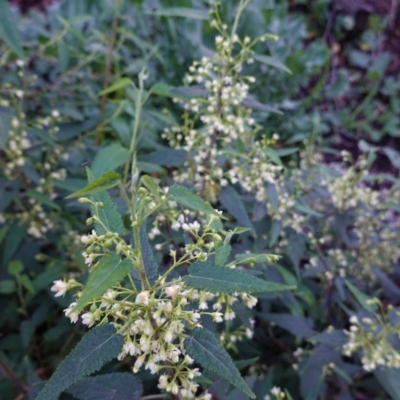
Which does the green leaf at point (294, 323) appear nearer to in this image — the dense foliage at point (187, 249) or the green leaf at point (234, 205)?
the dense foliage at point (187, 249)

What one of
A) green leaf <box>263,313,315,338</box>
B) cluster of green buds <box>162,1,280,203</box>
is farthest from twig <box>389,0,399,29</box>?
green leaf <box>263,313,315,338</box>

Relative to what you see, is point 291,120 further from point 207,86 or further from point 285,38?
point 207,86

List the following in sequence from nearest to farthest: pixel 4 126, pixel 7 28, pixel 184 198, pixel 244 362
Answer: pixel 184 198 → pixel 244 362 → pixel 7 28 → pixel 4 126

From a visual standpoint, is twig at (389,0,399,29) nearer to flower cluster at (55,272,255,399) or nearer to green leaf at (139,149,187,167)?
green leaf at (139,149,187,167)

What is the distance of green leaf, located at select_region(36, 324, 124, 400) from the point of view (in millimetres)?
840

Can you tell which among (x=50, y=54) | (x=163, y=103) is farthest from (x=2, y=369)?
(x=163, y=103)

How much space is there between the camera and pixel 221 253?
99 cm

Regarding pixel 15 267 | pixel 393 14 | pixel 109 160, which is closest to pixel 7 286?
pixel 15 267

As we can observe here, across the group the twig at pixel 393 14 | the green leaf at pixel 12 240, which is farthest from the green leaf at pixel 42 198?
the twig at pixel 393 14

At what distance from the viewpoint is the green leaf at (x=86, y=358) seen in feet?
2.76

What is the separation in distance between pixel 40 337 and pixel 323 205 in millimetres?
1532

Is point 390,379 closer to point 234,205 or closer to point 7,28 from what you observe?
point 234,205

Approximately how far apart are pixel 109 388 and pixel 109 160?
68cm

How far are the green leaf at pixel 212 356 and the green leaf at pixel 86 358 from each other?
14 cm
